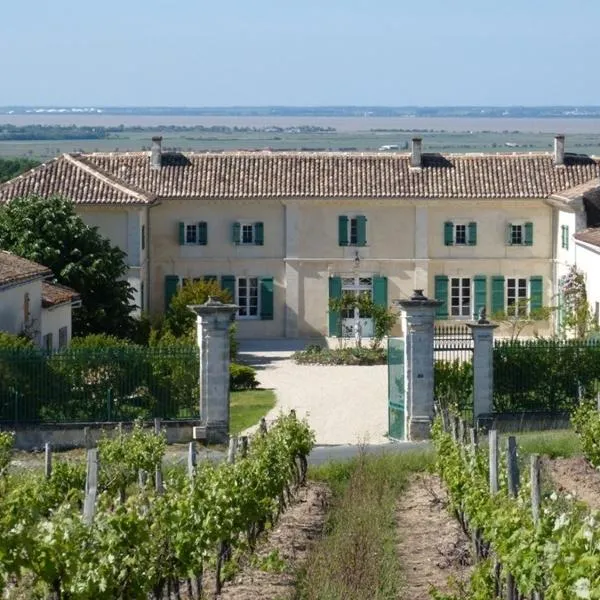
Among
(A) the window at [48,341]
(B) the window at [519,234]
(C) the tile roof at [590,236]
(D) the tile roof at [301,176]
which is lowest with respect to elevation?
(A) the window at [48,341]

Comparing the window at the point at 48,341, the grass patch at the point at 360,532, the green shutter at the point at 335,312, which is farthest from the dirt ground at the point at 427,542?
the green shutter at the point at 335,312

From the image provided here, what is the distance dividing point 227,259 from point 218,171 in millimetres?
2693

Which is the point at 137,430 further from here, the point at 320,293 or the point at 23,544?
the point at 320,293

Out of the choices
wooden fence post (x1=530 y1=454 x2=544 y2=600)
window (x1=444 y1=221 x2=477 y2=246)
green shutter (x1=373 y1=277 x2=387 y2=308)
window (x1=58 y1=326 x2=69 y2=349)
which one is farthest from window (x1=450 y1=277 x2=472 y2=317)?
wooden fence post (x1=530 y1=454 x2=544 y2=600)

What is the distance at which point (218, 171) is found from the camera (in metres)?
53.9

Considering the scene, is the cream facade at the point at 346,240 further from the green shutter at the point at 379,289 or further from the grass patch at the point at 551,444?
the grass patch at the point at 551,444

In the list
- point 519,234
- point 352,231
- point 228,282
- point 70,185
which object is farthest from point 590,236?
point 70,185

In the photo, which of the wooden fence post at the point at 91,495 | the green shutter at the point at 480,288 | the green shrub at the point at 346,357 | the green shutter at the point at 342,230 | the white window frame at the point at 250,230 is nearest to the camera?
the wooden fence post at the point at 91,495

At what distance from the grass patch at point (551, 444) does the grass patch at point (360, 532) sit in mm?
1594

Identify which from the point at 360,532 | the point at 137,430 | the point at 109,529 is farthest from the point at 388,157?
the point at 109,529

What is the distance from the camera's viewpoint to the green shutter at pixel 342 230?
174ft

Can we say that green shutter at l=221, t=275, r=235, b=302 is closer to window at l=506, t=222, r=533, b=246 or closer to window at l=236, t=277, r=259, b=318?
window at l=236, t=277, r=259, b=318

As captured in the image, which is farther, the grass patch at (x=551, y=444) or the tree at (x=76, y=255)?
the tree at (x=76, y=255)

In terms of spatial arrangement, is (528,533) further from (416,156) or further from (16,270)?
(416,156)
